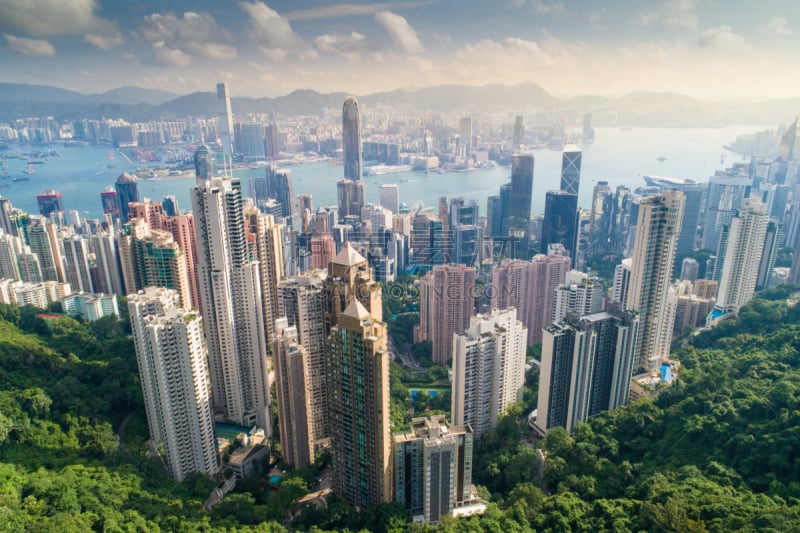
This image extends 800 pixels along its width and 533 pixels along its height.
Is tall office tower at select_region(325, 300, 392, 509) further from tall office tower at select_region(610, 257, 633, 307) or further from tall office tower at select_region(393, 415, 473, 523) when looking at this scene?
tall office tower at select_region(610, 257, 633, 307)

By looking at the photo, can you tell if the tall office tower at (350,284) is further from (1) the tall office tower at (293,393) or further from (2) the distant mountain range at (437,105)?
(2) the distant mountain range at (437,105)

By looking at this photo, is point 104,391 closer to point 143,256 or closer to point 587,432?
point 143,256

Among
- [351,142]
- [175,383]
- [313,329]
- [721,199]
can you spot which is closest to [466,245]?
[313,329]

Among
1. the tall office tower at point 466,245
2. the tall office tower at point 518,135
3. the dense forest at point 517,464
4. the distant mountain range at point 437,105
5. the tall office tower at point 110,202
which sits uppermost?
the distant mountain range at point 437,105

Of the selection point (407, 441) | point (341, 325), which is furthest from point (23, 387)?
point (407, 441)

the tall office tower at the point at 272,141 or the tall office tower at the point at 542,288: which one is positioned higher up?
the tall office tower at the point at 272,141

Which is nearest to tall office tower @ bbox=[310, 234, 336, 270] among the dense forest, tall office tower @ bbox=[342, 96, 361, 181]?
the dense forest

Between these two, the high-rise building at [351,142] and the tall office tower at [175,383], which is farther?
the high-rise building at [351,142]

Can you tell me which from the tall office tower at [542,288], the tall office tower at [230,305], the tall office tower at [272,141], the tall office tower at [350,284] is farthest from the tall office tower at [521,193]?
the tall office tower at [350,284]

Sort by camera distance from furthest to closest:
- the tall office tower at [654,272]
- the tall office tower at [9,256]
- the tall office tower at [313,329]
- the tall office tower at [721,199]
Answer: the tall office tower at [721,199] < the tall office tower at [9,256] < the tall office tower at [654,272] < the tall office tower at [313,329]
